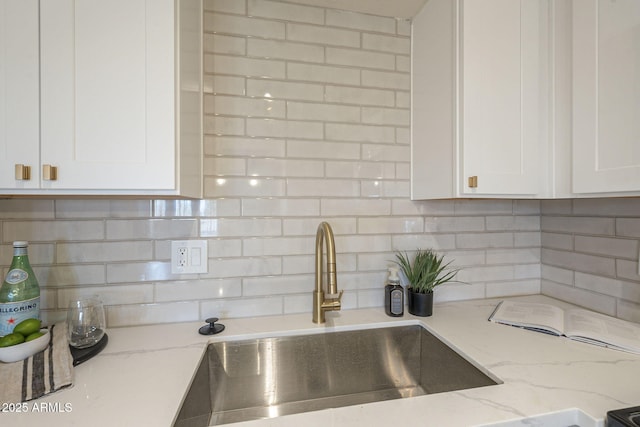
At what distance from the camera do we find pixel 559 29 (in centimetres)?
107

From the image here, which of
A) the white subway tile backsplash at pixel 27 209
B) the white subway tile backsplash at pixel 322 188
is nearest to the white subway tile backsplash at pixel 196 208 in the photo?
the white subway tile backsplash at pixel 322 188

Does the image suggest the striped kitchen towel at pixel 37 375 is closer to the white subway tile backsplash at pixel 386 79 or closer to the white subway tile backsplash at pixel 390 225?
the white subway tile backsplash at pixel 390 225

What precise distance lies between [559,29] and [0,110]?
1789 mm

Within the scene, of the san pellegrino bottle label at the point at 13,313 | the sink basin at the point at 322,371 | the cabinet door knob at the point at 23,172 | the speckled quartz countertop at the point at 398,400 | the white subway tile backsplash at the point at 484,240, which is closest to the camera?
the speckled quartz countertop at the point at 398,400

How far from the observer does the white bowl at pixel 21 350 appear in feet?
2.47

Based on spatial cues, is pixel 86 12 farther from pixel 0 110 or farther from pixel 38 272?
pixel 38 272

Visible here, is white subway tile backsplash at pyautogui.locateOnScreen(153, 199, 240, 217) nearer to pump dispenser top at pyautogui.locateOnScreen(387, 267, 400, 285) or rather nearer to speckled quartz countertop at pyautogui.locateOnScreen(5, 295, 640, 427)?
speckled quartz countertop at pyautogui.locateOnScreen(5, 295, 640, 427)

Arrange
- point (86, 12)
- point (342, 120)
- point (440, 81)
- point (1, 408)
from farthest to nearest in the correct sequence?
point (342, 120), point (440, 81), point (86, 12), point (1, 408)

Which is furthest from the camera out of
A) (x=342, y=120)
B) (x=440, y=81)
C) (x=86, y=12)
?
(x=342, y=120)

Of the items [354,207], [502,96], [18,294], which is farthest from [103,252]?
[502,96]

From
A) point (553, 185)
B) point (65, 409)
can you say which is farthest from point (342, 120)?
point (65, 409)

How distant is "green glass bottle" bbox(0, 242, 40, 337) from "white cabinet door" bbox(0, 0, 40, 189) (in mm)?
303

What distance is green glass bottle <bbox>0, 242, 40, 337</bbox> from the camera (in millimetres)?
844

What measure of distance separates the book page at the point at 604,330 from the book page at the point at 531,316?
0.03 metres
